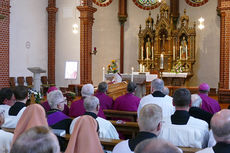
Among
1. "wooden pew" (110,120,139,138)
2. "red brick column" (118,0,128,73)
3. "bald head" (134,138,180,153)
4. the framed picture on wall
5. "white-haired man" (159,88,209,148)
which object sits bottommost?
"wooden pew" (110,120,139,138)

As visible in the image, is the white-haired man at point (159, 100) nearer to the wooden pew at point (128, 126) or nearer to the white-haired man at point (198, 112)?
the wooden pew at point (128, 126)

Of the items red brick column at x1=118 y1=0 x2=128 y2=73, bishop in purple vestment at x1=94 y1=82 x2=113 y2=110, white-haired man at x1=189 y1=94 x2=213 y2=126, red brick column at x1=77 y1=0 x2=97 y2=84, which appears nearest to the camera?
white-haired man at x1=189 y1=94 x2=213 y2=126

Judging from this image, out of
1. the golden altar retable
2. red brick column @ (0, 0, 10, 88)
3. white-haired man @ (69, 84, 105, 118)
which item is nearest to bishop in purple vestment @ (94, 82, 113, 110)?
white-haired man @ (69, 84, 105, 118)

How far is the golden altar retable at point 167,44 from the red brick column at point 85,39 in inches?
110

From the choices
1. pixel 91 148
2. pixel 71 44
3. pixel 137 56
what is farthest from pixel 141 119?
pixel 137 56

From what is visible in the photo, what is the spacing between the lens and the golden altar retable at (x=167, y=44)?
615 inches

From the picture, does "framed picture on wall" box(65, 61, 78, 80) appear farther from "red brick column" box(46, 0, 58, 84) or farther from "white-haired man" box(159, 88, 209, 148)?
"white-haired man" box(159, 88, 209, 148)

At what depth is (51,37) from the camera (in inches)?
631

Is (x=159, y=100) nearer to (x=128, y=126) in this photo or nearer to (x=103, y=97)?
(x=128, y=126)

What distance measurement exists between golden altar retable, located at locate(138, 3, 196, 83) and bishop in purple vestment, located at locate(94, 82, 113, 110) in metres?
8.79

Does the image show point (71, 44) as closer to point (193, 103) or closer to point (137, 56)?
point (137, 56)

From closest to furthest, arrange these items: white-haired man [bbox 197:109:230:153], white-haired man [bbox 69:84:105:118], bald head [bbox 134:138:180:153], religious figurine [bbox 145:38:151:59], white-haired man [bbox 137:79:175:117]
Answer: bald head [bbox 134:138:180:153] → white-haired man [bbox 197:109:230:153] → white-haired man [bbox 137:79:175:117] → white-haired man [bbox 69:84:105:118] → religious figurine [bbox 145:38:151:59]

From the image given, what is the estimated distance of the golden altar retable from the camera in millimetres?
15625

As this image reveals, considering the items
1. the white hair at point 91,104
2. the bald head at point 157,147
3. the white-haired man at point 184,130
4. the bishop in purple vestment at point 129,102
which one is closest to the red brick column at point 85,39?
the bishop in purple vestment at point 129,102
